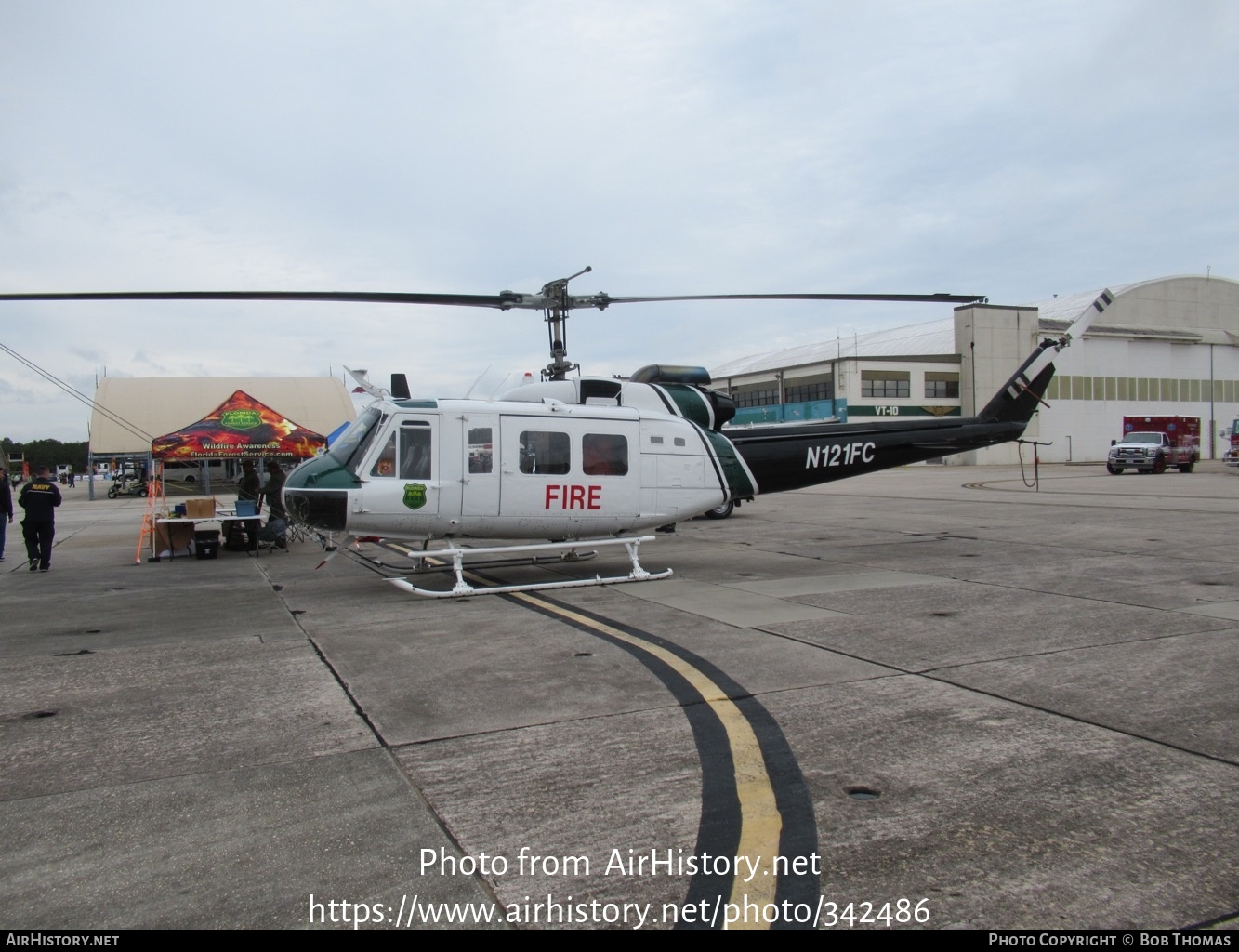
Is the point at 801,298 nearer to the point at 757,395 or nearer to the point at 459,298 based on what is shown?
the point at 459,298

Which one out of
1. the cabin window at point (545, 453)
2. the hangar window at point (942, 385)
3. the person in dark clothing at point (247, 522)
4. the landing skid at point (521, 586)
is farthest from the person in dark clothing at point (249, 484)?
the hangar window at point (942, 385)

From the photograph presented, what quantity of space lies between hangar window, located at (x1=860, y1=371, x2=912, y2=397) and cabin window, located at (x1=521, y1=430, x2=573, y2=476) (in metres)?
52.9

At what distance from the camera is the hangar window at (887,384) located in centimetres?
6000

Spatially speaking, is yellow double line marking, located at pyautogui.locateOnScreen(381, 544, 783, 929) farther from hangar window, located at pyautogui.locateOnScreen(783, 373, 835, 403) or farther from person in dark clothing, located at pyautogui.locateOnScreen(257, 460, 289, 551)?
hangar window, located at pyautogui.locateOnScreen(783, 373, 835, 403)

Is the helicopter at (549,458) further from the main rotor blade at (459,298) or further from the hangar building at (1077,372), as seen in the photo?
the hangar building at (1077,372)

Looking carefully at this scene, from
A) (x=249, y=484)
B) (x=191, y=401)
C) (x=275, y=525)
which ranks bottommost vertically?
(x=275, y=525)

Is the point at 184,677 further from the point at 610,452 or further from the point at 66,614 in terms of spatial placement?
the point at 610,452

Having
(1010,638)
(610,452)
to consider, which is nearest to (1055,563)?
(1010,638)

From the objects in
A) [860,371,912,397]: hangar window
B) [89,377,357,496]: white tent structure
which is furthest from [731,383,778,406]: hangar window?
[89,377,357,496]: white tent structure

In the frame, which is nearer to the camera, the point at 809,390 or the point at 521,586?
the point at 521,586

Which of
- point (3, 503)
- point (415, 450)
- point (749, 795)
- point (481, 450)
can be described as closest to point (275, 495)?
point (3, 503)

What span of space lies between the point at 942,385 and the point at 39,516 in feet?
190

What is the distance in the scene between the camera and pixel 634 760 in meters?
4.48

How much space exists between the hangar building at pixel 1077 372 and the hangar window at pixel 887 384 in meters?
0.07
